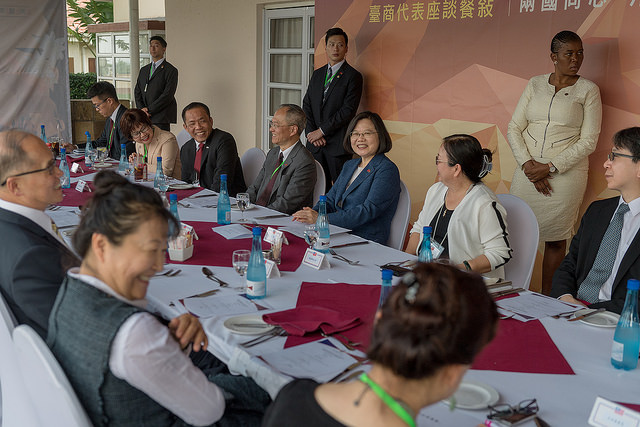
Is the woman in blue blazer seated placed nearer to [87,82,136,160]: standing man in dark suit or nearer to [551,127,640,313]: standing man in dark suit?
[551,127,640,313]: standing man in dark suit

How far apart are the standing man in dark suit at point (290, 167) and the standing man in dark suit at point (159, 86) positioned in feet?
12.3

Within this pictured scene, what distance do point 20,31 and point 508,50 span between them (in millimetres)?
6136

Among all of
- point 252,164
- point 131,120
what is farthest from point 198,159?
point 131,120

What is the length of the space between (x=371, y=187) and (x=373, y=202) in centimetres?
10

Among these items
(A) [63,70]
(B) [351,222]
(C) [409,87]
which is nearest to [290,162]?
(B) [351,222]

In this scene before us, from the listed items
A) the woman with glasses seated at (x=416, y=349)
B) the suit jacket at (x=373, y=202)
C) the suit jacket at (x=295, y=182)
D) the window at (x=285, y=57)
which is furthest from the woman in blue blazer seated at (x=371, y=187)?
the window at (x=285, y=57)

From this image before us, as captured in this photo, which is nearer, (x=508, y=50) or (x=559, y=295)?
(x=559, y=295)

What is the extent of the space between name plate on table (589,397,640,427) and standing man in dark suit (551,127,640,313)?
3.60 feet

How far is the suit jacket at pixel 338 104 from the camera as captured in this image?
559 cm

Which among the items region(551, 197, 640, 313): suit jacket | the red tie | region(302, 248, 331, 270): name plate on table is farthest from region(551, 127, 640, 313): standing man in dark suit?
the red tie

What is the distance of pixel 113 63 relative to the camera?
1361 cm

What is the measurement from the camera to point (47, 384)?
137 cm

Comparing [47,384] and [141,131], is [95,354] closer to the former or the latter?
[47,384]

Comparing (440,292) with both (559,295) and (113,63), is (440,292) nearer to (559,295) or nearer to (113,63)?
(559,295)
